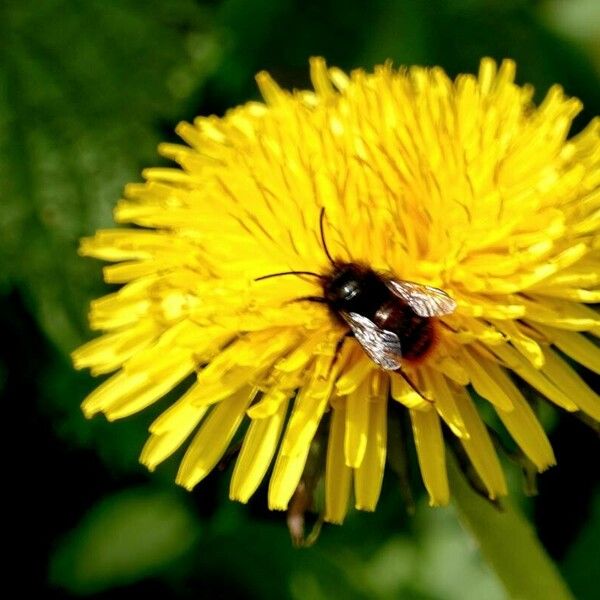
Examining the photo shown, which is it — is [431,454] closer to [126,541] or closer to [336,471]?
[336,471]

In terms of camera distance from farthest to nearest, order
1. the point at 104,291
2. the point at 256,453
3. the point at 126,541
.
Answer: the point at 126,541, the point at 104,291, the point at 256,453

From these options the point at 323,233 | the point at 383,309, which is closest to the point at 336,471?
the point at 383,309

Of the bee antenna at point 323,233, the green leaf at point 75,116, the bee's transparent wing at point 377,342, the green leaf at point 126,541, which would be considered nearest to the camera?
the bee's transparent wing at point 377,342

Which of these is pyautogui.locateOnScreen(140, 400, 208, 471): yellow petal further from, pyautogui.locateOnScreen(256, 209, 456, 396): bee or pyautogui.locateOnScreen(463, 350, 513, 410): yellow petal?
pyautogui.locateOnScreen(463, 350, 513, 410): yellow petal

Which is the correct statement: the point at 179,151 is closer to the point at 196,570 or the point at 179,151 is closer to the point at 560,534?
the point at 196,570

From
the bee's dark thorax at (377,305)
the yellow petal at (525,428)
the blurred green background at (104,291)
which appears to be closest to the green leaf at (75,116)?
the blurred green background at (104,291)

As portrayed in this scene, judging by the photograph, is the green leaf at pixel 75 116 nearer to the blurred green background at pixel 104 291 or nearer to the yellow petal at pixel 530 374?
the blurred green background at pixel 104 291
